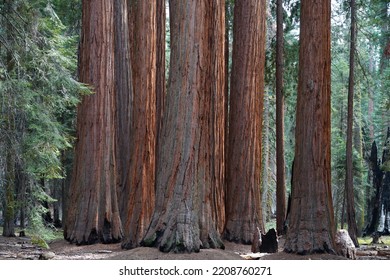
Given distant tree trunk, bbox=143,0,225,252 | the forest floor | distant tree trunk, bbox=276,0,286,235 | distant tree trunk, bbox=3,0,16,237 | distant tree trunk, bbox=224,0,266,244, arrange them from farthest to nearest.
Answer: distant tree trunk, bbox=276,0,286,235 < distant tree trunk, bbox=224,0,266,244 < distant tree trunk, bbox=3,0,16,237 < distant tree trunk, bbox=143,0,225,252 < the forest floor

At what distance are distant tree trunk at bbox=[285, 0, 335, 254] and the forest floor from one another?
33cm

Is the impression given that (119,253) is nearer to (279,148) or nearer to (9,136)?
(9,136)

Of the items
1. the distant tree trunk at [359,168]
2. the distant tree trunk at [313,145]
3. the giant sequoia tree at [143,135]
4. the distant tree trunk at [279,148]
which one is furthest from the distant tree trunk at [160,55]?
the distant tree trunk at [359,168]

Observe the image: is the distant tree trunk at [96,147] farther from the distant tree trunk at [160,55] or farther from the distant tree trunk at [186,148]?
the distant tree trunk at [186,148]

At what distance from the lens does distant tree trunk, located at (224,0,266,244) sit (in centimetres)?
1418

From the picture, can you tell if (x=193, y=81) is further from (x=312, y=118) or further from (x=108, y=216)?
(x=108, y=216)

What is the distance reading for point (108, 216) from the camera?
13.9 m

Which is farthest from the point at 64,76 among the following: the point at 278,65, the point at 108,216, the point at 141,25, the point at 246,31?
the point at 278,65

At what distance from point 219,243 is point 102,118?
222 inches

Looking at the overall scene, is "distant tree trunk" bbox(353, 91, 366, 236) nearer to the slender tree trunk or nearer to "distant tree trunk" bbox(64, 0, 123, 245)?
the slender tree trunk

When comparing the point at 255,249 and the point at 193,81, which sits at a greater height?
the point at 193,81

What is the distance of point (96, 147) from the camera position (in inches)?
555

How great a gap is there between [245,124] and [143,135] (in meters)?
3.01

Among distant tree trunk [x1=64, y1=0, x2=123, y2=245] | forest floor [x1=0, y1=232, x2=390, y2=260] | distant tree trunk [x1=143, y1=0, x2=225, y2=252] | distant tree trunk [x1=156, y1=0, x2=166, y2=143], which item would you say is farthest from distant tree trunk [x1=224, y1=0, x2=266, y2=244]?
distant tree trunk [x1=143, y1=0, x2=225, y2=252]
